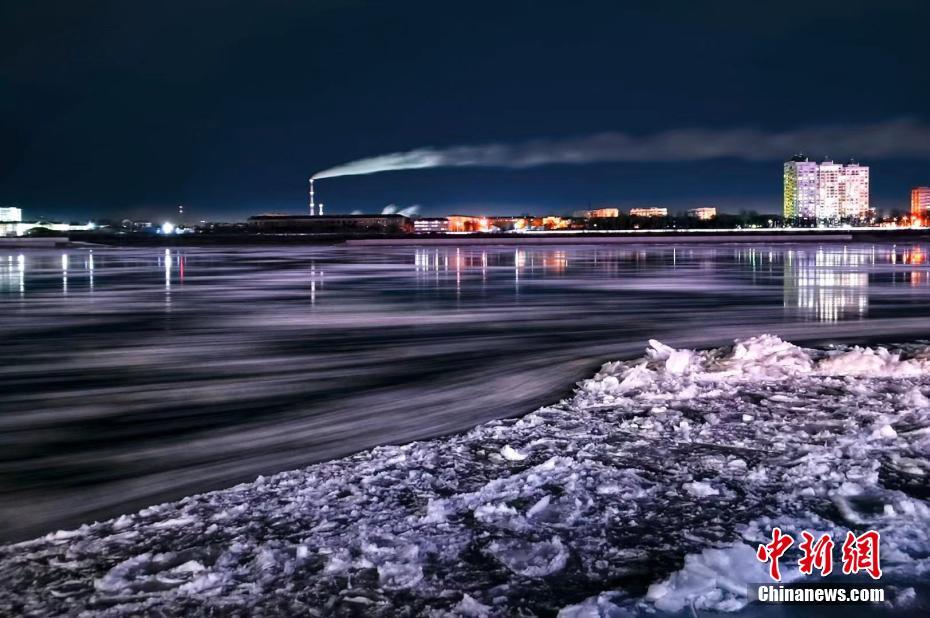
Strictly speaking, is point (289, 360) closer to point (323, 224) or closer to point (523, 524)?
point (523, 524)

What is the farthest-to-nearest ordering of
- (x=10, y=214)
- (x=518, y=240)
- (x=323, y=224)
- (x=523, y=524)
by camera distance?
(x=10, y=214) < (x=323, y=224) < (x=518, y=240) < (x=523, y=524)

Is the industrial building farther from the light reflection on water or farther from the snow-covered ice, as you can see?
the snow-covered ice

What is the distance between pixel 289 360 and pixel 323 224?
166 meters

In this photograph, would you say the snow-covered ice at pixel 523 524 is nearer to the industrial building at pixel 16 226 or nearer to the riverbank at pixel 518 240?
the riverbank at pixel 518 240

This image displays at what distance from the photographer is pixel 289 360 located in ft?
32.8

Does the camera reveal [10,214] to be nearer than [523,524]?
No

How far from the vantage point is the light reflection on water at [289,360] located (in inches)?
226

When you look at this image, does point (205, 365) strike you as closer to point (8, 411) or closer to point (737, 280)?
point (8, 411)

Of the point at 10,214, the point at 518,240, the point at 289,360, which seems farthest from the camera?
the point at 10,214

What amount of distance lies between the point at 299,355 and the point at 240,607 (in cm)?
698

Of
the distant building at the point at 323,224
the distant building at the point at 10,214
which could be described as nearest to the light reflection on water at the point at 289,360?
the distant building at the point at 323,224

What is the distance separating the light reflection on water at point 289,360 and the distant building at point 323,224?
149 metres

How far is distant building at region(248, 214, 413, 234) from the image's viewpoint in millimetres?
169125

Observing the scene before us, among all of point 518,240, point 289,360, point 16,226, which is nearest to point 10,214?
point 16,226
